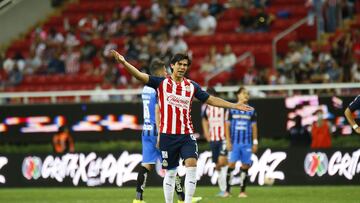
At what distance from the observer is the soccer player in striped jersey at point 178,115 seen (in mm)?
14836

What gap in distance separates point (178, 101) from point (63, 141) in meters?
13.0

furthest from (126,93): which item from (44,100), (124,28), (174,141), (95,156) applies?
(174,141)

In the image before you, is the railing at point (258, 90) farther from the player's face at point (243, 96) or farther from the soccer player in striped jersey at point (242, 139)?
the player's face at point (243, 96)

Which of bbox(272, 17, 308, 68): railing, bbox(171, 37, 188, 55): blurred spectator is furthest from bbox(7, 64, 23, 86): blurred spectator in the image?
bbox(272, 17, 308, 68): railing

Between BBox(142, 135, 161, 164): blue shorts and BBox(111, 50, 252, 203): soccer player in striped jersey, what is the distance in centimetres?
236

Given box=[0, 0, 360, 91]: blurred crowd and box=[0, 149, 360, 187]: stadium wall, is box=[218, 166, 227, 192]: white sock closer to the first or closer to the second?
box=[0, 149, 360, 187]: stadium wall

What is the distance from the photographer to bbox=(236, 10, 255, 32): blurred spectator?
32281mm

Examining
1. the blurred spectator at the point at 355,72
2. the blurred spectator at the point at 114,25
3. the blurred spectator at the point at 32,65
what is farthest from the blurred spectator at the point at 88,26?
the blurred spectator at the point at 355,72

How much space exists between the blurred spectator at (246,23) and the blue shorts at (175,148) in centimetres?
1742

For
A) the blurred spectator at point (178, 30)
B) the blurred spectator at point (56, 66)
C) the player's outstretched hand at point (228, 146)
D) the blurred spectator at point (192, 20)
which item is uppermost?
the blurred spectator at point (192, 20)

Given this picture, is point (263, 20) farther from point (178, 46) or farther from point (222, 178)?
point (222, 178)

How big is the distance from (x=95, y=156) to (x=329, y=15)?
10325 mm

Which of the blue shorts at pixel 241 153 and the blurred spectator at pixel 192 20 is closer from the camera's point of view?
the blue shorts at pixel 241 153

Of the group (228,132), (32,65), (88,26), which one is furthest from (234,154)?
(88,26)
